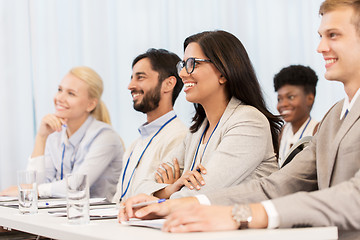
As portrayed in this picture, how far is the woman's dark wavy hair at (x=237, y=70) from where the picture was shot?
8.11 ft

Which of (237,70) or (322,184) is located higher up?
(237,70)

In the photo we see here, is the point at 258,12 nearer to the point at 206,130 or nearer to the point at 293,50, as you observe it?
the point at 293,50

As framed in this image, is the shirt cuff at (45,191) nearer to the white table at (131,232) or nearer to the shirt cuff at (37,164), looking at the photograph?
the shirt cuff at (37,164)

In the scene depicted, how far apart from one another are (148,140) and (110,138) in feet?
1.92

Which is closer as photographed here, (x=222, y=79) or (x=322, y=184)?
(x=322, y=184)

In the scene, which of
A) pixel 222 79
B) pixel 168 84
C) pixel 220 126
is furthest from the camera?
pixel 168 84

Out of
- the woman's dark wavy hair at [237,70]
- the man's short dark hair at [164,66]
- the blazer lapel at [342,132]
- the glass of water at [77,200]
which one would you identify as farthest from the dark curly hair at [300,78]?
the glass of water at [77,200]

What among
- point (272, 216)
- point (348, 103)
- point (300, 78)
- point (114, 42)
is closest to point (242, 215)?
point (272, 216)

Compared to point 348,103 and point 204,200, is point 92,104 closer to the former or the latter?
point 204,200

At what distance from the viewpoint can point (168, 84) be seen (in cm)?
345

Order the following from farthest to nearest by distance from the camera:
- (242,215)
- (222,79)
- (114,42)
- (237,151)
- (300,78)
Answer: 1. (114,42)
2. (300,78)
3. (222,79)
4. (237,151)
5. (242,215)

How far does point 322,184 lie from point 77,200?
2.53 feet

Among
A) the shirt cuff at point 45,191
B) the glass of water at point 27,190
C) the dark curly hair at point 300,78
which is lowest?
the shirt cuff at point 45,191

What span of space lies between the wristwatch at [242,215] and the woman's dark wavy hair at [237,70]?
109 cm
